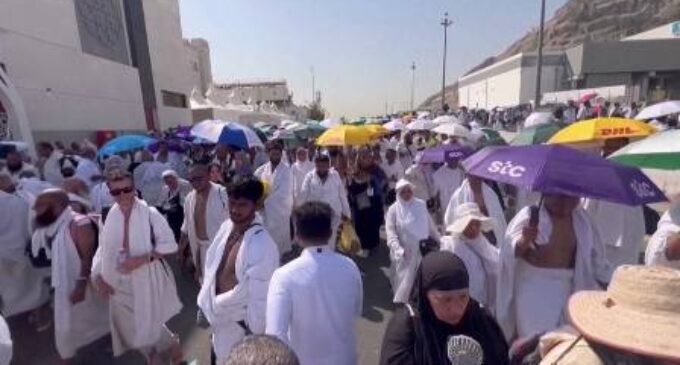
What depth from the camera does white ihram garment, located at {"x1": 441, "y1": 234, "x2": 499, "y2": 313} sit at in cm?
419

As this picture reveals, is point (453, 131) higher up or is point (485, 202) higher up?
point (453, 131)

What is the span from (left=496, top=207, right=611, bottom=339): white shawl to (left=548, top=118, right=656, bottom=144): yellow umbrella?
131 cm

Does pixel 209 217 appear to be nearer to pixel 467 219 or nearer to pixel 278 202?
pixel 278 202

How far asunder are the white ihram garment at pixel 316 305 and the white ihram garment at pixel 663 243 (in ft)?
6.88

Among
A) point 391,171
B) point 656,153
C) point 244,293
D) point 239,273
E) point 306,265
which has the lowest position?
point 391,171

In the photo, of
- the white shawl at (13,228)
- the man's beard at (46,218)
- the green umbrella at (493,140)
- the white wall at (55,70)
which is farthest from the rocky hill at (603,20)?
the man's beard at (46,218)

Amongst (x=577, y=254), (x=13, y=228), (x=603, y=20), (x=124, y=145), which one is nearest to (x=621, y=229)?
(x=577, y=254)

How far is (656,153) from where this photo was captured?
3.15 m

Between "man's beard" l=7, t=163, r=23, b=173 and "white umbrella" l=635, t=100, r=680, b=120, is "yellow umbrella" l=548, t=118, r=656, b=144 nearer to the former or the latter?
"white umbrella" l=635, t=100, r=680, b=120

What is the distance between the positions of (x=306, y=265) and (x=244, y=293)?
0.51 meters

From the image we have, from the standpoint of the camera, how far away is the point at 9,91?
36.9 feet

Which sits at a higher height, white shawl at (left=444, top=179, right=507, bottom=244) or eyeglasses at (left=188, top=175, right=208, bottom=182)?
eyeglasses at (left=188, top=175, right=208, bottom=182)

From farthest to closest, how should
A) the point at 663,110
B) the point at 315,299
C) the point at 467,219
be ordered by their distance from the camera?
the point at 663,110 < the point at 467,219 < the point at 315,299

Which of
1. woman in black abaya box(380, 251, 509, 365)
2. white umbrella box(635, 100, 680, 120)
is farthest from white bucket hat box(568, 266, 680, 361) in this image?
white umbrella box(635, 100, 680, 120)
